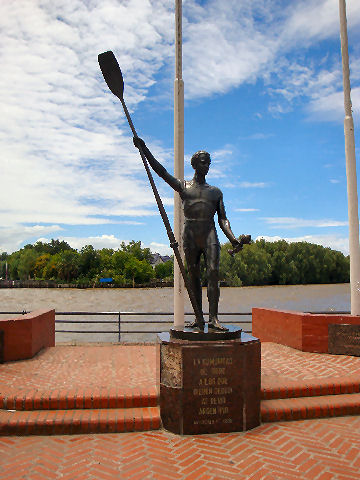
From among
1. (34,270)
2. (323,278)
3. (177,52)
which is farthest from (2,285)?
(177,52)

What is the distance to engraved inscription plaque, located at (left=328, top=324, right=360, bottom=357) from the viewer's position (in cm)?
747

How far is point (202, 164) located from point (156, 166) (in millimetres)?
548

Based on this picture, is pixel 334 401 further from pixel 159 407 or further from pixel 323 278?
pixel 323 278

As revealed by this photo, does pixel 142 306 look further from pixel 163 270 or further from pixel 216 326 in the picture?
pixel 163 270

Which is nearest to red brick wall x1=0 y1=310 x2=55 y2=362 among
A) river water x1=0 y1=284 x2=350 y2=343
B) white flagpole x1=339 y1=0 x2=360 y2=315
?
white flagpole x1=339 y1=0 x2=360 y2=315

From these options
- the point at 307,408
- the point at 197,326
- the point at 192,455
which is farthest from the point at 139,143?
the point at 307,408

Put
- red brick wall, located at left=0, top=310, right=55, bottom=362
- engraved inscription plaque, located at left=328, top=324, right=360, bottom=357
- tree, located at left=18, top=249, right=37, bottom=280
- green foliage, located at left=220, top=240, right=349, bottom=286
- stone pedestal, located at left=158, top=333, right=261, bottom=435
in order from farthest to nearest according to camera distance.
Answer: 1. tree, located at left=18, top=249, right=37, bottom=280
2. green foliage, located at left=220, top=240, right=349, bottom=286
3. engraved inscription plaque, located at left=328, top=324, right=360, bottom=357
4. red brick wall, located at left=0, top=310, right=55, bottom=362
5. stone pedestal, located at left=158, top=333, right=261, bottom=435

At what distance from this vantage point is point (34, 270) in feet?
332

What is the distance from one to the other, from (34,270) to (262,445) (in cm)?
10284

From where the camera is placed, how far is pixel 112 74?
494cm

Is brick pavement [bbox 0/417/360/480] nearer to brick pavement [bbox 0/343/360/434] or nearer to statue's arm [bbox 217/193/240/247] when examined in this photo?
brick pavement [bbox 0/343/360/434]

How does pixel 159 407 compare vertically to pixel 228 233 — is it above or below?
below

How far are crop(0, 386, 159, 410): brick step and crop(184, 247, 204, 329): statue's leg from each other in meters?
1.02

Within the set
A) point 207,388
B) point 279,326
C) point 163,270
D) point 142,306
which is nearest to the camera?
point 207,388
